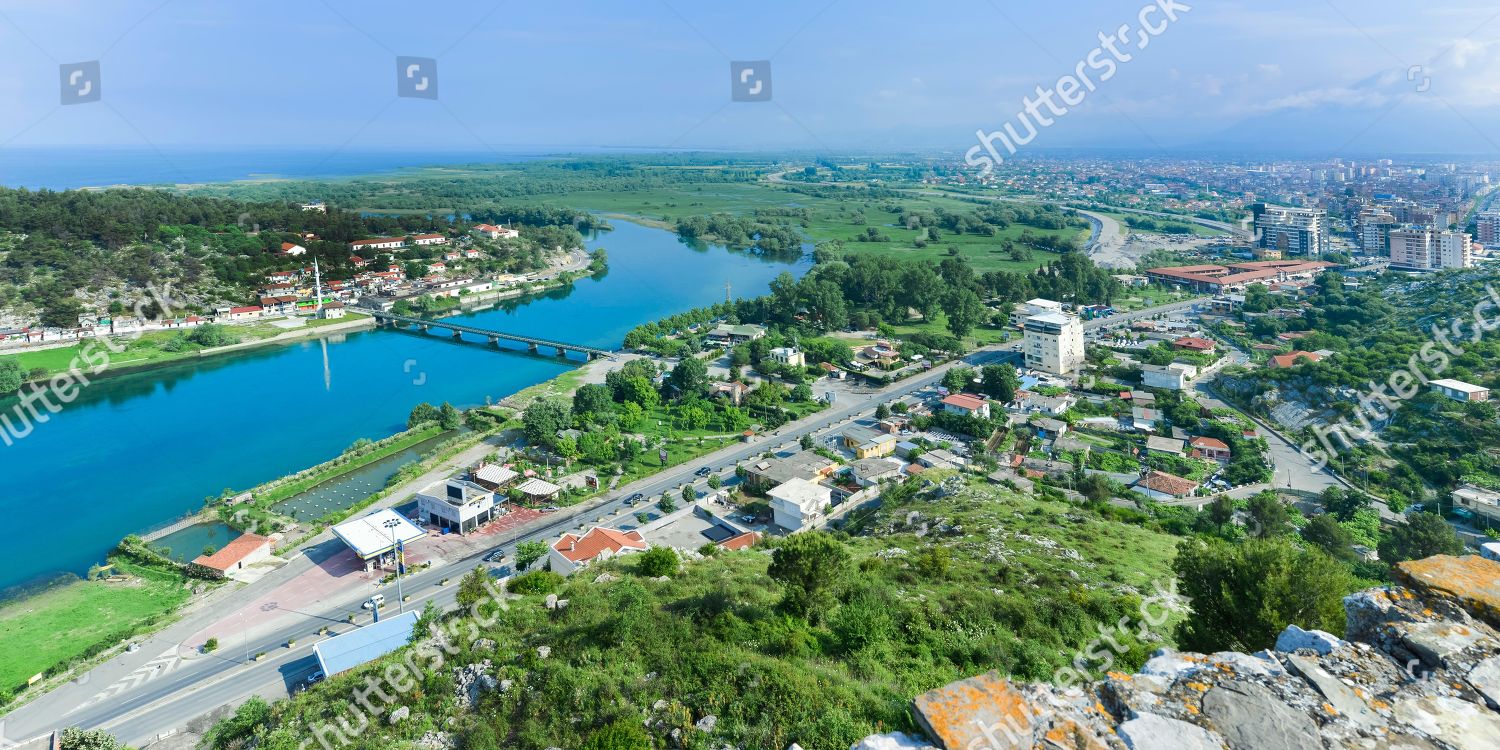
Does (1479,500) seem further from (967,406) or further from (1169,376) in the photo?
(967,406)

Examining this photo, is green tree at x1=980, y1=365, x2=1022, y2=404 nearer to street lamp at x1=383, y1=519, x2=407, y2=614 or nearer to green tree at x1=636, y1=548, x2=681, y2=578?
green tree at x1=636, y1=548, x2=681, y2=578

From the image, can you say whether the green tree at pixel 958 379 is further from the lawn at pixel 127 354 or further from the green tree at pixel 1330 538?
the lawn at pixel 127 354

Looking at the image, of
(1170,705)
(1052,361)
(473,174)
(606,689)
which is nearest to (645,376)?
(1052,361)

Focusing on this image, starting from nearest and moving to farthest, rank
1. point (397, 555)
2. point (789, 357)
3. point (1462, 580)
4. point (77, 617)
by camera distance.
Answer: point (1462, 580) < point (77, 617) < point (397, 555) < point (789, 357)

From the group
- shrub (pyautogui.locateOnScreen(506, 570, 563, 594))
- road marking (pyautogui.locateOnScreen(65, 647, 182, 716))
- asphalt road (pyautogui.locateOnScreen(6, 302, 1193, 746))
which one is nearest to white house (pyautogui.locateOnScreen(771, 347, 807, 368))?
asphalt road (pyautogui.locateOnScreen(6, 302, 1193, 746))

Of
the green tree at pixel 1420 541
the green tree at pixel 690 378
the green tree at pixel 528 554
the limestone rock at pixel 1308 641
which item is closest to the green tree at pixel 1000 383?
the green tree at pixel 690 378

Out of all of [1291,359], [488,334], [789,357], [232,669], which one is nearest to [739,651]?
[232,669]
